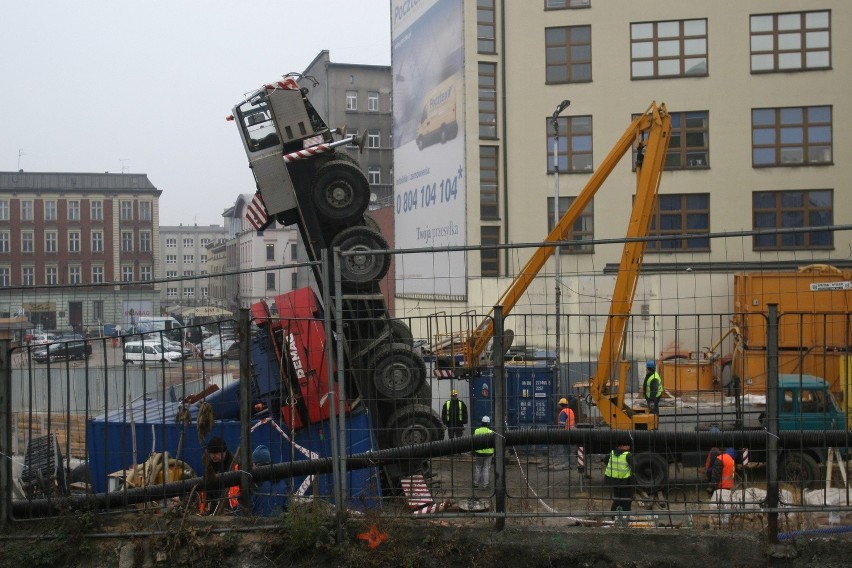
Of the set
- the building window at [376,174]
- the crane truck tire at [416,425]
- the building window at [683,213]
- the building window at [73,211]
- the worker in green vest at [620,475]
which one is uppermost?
the building window at [376,174]

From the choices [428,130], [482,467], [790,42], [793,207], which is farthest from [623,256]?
[428,130]

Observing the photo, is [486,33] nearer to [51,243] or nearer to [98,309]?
[98,309]

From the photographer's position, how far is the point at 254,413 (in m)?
9.15

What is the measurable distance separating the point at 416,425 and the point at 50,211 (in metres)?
63.2

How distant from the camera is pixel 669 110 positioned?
3066cm

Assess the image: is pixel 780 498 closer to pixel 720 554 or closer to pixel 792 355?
pixel 720 554

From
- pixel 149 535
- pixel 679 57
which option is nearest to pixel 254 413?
pixel 149 535

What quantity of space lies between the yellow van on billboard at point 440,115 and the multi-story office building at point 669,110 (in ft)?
3.05

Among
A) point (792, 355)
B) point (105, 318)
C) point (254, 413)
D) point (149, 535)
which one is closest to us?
point (149, 535)

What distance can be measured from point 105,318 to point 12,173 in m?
67.8

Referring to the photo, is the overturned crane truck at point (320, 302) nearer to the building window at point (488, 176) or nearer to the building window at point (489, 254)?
the building window at point (489, 254)

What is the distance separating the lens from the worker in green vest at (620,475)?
279 inches

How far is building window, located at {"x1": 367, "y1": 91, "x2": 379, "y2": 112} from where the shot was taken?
64.4 metres

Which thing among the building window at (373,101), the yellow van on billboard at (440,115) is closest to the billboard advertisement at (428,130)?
the yellow van on billboard at (440,115)
